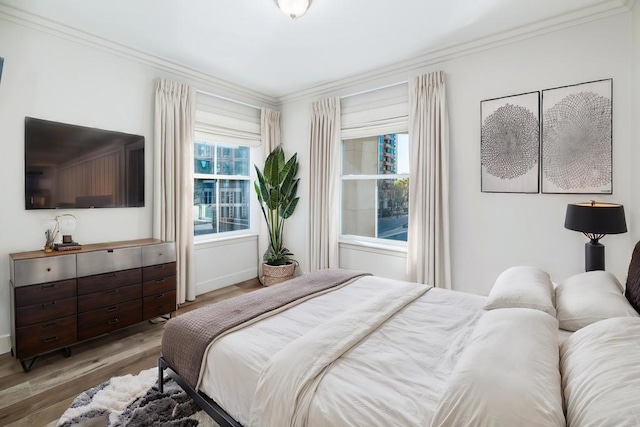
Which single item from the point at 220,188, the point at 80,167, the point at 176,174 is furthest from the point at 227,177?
the point at 80,167

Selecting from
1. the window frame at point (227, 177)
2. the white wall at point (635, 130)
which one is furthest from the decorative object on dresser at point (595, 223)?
the window frame at point (227, 177)

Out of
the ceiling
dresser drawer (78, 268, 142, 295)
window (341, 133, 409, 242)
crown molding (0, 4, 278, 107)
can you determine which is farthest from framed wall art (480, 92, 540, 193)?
dresser drawer (78, 268, 142, 295)

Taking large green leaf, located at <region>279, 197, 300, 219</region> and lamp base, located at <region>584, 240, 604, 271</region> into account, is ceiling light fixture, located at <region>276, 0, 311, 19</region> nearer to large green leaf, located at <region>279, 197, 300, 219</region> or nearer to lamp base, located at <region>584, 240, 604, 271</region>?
large green leaf, located at <region>279, 197, 300, 219</region>

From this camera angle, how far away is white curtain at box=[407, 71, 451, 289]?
326 centimetres

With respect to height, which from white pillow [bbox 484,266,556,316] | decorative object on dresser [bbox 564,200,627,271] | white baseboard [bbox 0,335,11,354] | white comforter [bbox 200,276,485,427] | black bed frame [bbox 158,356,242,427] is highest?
decorative object on dresser [bbox 564,200,627,271]

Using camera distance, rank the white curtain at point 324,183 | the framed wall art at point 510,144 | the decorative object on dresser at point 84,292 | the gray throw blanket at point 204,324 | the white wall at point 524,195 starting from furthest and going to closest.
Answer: the white curtain at point 324,183
the framed wall art at point 510,144
the white wall at point 524,195
the decorative object on dresser at point 84,292
the gray throw blanket at point 204,324

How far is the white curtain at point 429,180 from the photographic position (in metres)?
3.26

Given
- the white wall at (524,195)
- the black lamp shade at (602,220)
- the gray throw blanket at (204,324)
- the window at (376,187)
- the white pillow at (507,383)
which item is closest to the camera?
the white pillow at (507,383)

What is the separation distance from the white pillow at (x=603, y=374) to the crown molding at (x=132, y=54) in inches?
163

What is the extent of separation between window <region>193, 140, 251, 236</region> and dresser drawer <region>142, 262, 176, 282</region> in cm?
106

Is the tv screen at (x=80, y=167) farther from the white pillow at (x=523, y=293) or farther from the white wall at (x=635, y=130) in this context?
the white wall at (x=635, y=130)

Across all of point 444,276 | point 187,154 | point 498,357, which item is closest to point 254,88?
point 187,154

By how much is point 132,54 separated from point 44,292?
2394 millimetres

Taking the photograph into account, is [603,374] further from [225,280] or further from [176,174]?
[225,280]
